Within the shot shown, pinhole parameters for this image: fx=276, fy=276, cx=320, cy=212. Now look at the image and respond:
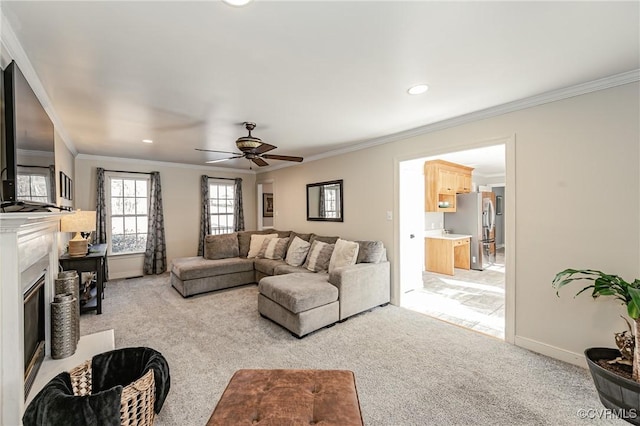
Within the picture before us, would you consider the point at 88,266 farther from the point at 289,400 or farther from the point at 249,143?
the point at 289,400

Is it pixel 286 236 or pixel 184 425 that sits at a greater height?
pixel 286 236

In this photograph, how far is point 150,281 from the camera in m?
5.18

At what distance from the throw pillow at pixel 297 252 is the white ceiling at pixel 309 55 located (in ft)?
7.54

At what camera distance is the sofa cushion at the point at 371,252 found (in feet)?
12.7

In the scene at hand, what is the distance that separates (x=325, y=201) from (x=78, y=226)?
355 centimetres

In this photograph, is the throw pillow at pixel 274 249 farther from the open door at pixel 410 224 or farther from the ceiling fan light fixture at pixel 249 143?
the ceiling fan light fixture at pixel 249 143

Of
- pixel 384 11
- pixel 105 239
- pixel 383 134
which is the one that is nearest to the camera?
pixel 384 11

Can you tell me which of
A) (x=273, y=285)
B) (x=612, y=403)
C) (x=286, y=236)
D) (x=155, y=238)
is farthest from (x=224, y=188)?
(x=612, y=403)

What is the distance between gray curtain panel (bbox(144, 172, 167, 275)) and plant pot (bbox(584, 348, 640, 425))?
642 cm

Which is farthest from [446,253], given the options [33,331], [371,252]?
[33,331]

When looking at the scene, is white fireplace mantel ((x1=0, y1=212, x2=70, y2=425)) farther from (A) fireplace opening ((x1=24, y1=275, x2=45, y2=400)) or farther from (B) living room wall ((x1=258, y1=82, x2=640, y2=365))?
(B) living room wall ((x1=258, y1=82, x2=640, y2=365))

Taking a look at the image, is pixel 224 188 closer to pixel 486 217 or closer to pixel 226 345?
pixel 226 345

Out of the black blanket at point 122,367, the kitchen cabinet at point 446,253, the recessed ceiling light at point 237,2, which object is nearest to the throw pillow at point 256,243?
the kitchen cabinet at point 446,253

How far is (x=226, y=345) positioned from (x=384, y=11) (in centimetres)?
303
